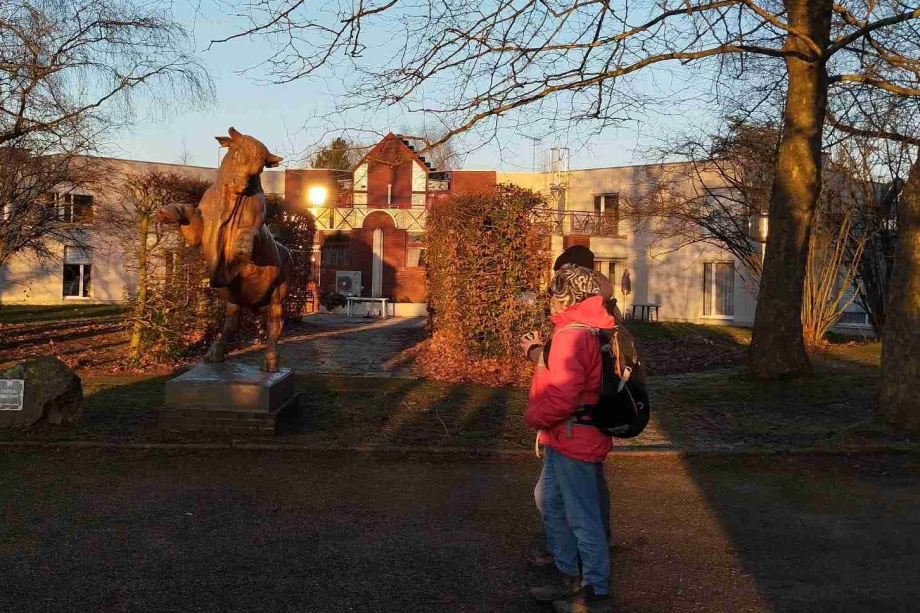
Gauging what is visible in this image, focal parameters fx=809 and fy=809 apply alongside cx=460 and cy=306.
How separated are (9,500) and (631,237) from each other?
103 ft

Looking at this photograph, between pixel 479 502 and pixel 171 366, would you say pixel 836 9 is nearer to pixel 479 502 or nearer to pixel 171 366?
pixel 479 502

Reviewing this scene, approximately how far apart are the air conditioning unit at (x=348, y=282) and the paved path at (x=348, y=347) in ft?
25.4

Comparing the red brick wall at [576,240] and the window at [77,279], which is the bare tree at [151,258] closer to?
the window at [77,279]

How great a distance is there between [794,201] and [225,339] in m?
7.65

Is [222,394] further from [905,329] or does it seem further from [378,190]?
[378,190]

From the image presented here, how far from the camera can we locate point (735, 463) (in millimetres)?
7227

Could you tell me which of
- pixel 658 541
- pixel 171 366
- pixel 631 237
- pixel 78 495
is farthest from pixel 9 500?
pixel 631 237

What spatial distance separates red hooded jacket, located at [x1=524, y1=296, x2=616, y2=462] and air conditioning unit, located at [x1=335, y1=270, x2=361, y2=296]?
2882cm

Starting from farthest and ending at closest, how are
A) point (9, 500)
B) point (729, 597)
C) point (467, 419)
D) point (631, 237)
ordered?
point (631, 237), point (467, 419), point (9, 500), point (729, 597)

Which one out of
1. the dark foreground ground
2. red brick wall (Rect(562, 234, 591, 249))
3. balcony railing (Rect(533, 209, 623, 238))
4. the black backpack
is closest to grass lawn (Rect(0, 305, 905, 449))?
the dark foreground ground

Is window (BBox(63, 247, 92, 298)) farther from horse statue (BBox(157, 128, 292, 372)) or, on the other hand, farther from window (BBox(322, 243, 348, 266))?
horse statue (BBox(157, 128, 292, 372))

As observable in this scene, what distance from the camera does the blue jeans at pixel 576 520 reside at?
13.1ft

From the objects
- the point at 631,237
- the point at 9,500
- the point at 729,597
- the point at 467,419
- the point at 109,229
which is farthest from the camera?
the point at 631,237

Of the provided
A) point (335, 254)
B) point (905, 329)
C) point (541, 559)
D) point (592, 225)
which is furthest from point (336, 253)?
point (541, 559)
